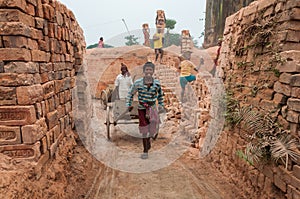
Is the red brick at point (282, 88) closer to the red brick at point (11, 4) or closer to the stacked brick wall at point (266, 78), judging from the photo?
the stacked brick wall at point (266, 78)

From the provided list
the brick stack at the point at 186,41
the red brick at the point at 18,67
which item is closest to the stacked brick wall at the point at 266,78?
the red brick at the point at 18,67

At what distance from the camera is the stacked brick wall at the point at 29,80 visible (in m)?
1.82

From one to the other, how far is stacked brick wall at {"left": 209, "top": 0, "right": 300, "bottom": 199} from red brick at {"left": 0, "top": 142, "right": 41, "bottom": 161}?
2.58 meters

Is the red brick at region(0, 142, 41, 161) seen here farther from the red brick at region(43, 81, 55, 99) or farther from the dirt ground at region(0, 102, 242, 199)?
the red brick at region(43, 81, 55, 99)

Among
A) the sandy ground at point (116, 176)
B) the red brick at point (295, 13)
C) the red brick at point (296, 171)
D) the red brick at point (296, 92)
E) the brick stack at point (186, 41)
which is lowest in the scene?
the sandy ground at point (116, 176)

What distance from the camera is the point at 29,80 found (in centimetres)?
195

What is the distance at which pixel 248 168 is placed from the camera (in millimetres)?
2887

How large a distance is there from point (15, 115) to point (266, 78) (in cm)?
292

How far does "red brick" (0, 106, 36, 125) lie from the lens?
1.89 meters

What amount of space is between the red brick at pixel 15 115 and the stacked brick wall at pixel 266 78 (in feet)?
8.66

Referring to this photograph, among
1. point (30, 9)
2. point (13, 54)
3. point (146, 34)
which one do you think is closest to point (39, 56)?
point (13, 54)

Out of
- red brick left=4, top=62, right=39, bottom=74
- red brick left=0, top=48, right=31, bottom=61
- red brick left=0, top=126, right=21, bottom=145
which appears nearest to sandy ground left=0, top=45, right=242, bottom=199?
red brick left=0, top=126, right=21, bottom=145

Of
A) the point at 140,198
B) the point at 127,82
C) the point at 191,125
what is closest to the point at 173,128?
the point at 191,125

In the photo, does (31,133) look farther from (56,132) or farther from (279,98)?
(279,98)
